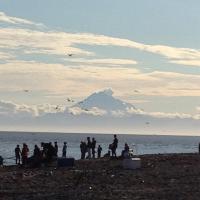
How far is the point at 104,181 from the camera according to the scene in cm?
3428

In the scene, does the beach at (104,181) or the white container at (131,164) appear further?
the white container at (131,164)

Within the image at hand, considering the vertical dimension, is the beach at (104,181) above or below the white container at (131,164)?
below

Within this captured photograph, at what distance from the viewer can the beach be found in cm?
3000

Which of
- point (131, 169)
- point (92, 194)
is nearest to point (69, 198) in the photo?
point (92, 194)

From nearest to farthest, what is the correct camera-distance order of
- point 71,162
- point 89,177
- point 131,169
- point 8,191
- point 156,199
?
1. point 156,199
2. point 8,191
3. point 89,177
4. point 131,169
5. point 71,162

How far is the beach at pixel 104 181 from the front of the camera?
30.0 m

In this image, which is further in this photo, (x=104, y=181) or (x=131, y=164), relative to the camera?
(x=131, y=164)

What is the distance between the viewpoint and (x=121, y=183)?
33375 mm

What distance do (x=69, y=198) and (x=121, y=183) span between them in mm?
4793

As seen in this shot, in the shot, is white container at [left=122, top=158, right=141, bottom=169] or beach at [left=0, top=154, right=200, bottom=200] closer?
beach at [left=0, top=154, right=200, bottom=200]

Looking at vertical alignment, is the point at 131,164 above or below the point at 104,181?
above

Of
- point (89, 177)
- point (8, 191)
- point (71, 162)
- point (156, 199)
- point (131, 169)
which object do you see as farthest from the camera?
point (71, 162)

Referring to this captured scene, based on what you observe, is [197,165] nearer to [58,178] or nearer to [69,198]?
[58,178]

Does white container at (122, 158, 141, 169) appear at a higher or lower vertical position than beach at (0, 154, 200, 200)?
higher
